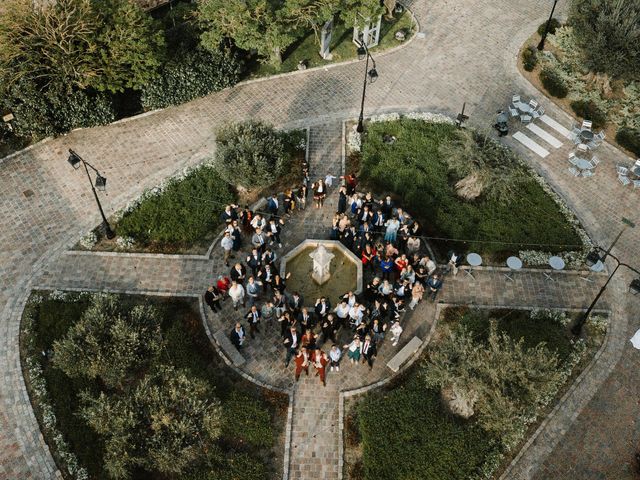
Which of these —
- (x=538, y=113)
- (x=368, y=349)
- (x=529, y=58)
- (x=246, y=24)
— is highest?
(x=246, y=24)

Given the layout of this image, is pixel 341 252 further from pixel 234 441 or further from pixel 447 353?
pixel 234 441

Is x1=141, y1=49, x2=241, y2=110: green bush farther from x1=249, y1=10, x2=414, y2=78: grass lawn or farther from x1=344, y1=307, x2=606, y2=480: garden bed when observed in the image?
x1=344, y1=307, x2=606, y2=480: garden bed

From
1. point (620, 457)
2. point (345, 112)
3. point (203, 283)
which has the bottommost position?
point (620, 457)

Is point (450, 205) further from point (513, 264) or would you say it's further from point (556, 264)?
point (556, 264)

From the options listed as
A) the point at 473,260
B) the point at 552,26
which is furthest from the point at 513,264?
the point at 552,26

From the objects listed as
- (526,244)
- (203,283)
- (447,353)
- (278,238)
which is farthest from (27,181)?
(526,244)

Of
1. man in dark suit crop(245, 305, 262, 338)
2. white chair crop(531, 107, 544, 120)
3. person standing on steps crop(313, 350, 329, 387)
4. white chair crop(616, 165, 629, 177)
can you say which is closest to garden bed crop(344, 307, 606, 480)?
person standing on steps crop(313, 350, 329, 387)

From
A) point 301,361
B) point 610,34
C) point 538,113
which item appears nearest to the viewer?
point 301,361

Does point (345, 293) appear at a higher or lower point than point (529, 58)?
lower
